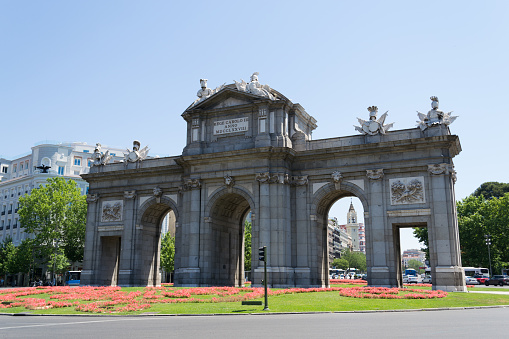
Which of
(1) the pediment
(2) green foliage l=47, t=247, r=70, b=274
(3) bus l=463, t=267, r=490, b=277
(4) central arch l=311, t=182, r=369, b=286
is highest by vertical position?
(1) the pediment

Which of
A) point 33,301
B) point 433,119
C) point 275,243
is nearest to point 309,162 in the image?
point 275,243

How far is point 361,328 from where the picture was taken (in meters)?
17.1

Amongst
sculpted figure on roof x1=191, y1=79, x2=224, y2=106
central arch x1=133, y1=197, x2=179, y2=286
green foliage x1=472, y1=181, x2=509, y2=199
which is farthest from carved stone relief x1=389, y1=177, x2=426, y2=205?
green foliage x1=472, y1=181, x2=509, y2=199

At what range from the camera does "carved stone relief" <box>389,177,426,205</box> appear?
41344 mm

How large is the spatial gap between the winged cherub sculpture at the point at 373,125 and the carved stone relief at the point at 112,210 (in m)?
26.2

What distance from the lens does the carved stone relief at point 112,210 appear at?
52938mm

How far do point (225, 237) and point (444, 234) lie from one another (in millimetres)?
20732

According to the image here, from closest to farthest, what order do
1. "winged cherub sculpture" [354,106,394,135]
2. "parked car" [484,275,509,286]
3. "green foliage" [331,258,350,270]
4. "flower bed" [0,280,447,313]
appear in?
"flower bed" [0,280,447,313] < "winged cherub sculpture" [354,106,394,135] < "parked car" [484,275,509,286] < "green foliage" [331,258,350,270]

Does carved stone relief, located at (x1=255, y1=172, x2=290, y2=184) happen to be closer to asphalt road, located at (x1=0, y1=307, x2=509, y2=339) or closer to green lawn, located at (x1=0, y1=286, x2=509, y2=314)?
green lawn, located at (x1=0, y1=286, x2=509, y2=314)

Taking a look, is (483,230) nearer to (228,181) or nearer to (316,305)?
(228,181)

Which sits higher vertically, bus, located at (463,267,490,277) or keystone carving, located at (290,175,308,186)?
keystone carving, located at (290,175,308,186)

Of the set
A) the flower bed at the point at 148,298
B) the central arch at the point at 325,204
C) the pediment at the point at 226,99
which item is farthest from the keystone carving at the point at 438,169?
the pediment at the point at 226,99

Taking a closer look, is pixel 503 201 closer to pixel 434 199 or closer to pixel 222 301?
pixel 434 199

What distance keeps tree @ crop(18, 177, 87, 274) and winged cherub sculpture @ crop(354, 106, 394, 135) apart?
46598mm
